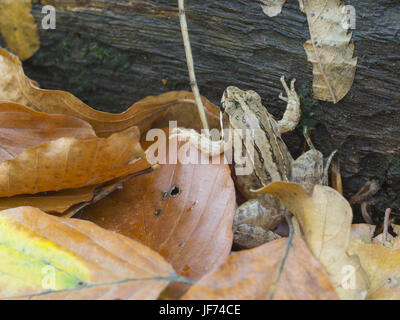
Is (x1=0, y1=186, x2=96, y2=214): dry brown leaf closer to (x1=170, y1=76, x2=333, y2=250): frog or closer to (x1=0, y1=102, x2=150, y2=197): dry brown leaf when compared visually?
(x1=0, y1=102, x2=150, y2=197): dry brown leaf

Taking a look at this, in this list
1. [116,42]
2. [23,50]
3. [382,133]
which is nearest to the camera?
[382,133]

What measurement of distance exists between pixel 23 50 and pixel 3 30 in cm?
20

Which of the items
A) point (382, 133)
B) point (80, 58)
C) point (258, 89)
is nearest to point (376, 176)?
point (382, 133)

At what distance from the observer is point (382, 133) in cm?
273

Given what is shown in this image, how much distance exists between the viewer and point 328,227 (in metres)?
1.99

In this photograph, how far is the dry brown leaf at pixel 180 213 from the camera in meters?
2.08

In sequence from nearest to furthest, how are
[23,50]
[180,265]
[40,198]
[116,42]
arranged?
[180,265] → [40,198] → [116,42] → [23,50]

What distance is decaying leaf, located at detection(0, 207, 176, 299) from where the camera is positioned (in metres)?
1.81

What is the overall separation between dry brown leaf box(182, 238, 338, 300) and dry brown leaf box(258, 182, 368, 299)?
7 cm

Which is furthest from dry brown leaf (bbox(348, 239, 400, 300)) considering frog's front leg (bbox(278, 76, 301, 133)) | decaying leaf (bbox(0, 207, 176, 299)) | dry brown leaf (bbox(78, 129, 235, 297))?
frog's front leg (bbox(278, 76, 301, 133))

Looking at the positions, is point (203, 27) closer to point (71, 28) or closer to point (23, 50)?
point (71, 28)

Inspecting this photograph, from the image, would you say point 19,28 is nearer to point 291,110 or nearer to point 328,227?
point 291,110

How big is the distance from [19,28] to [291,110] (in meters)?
2.18

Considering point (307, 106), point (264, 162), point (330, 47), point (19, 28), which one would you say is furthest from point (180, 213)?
point (19, 28)
